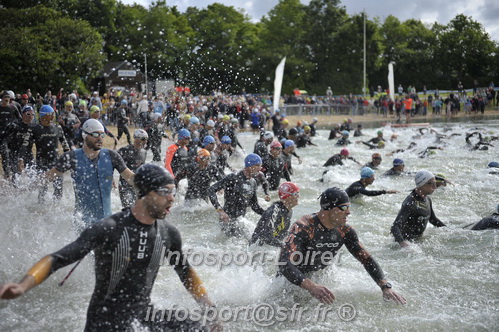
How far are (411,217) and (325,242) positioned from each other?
2.87 metres

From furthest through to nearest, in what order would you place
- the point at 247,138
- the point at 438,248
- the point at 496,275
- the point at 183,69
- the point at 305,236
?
the point at 183,69 → the point at 247,138 → the point at 438,248 → the point at 496,275 → the point at 305,236

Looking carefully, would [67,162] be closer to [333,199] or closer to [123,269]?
[123,269]

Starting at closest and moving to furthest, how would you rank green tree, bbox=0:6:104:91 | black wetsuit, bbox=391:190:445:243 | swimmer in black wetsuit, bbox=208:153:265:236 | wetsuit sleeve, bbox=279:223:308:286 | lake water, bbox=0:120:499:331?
wetsuit sleeve, bbox=279:223:308:286, lake water, bbox=0:120:499:331, black wetsuit, bbox=391:190:445:243, swimmer in black wetsuit, bbox=208:153:265:236, green tree, bbox=0:6:104:91

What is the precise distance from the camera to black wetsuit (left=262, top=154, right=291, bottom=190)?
1100 centimetres

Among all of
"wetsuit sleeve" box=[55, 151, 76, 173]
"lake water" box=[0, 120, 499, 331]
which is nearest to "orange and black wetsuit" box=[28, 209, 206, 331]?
"lake water" box=[0, 120, 499, 331]

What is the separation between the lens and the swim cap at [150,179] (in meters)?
3.21

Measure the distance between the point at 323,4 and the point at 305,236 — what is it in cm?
5108

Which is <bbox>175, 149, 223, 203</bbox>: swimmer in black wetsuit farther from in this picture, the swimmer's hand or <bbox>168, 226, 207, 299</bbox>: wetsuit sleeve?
<bbox>168, 226, 207, 299</bbox>: wetsuit sleeve

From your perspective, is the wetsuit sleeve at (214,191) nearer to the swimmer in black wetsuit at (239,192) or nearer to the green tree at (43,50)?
the swimmer in black wetsuit at (239,192)

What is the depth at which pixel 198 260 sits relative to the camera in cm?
715

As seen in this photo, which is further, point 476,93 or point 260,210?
point 476,93

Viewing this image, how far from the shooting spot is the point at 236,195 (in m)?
7.45

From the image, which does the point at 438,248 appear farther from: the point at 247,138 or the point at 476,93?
the point at 476,93

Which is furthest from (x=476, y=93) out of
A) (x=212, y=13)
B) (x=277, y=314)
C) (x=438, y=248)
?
(x=277, y=314)
